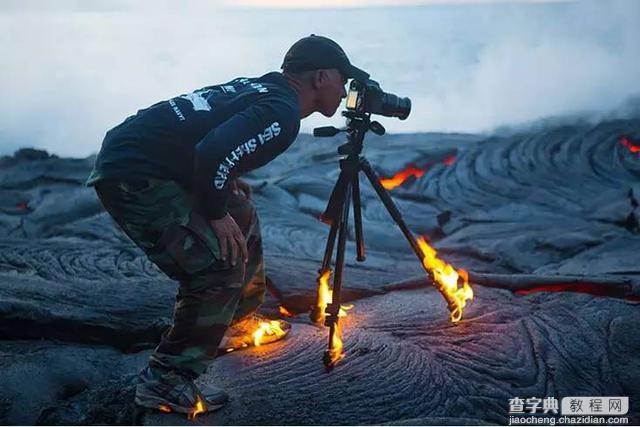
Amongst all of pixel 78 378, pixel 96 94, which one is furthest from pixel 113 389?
pixel 96 94

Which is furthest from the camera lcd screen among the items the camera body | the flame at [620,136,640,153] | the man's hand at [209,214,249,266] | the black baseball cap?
the flame at [620,136,640,153]

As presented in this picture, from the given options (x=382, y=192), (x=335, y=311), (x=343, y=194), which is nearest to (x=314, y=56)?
(x=343, y=194)

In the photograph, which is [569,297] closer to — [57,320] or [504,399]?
[504,399]

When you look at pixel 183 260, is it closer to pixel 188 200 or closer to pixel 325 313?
pixel 188 200

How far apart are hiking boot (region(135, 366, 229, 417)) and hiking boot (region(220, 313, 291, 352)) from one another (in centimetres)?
68

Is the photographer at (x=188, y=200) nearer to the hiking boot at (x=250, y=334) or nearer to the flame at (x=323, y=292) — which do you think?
the hiking boot at (x=250, y=334)

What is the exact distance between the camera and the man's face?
341cm

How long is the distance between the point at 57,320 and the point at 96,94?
10116 mm

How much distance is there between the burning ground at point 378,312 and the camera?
338 cm

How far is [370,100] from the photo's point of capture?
140 inches

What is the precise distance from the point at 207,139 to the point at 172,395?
119cm

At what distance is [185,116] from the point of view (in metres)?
3.14

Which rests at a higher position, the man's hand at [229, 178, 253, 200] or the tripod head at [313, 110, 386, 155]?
the tripod head at [313, 110, 386, 155]

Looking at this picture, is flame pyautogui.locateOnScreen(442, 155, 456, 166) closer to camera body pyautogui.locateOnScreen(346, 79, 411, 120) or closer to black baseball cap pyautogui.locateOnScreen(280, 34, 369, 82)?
camera body pyautogui.locateOnScreen(346, 79, 411, 120)
